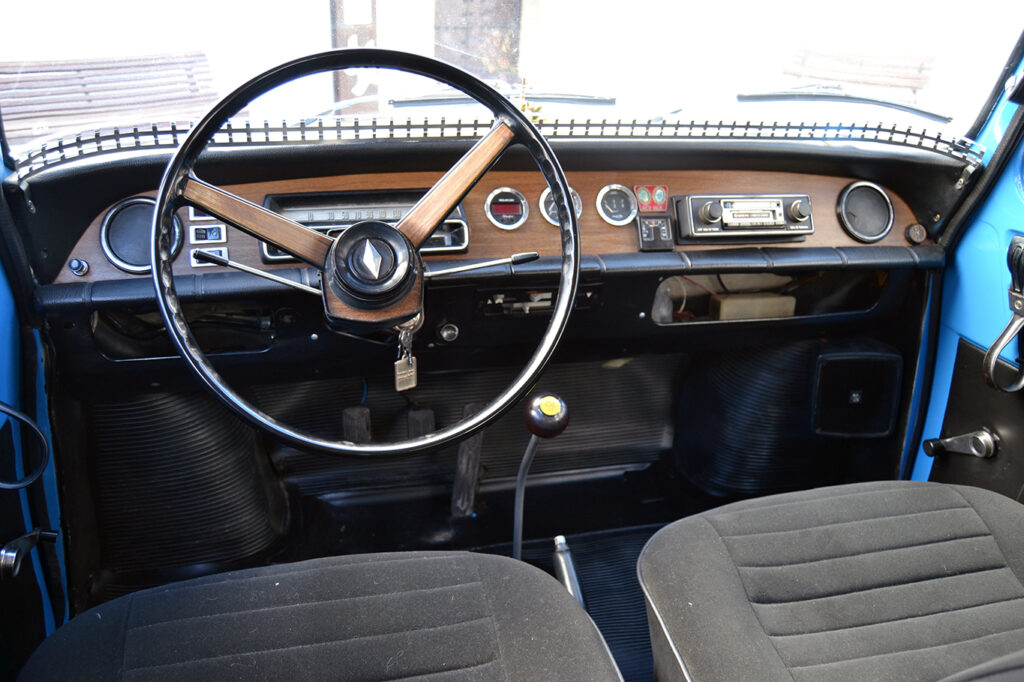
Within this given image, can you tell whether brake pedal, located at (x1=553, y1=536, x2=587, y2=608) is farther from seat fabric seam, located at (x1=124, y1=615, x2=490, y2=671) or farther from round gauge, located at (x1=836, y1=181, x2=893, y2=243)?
round gauge, located at (x1=836, y1=181, x2=893, y2=243)

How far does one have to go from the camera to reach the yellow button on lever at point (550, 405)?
55.9 inches

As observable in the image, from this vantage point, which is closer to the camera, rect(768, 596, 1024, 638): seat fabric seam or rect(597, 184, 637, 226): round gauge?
rect(768, 596, 1024, 638): seat fabric seam

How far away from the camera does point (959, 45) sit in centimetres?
170

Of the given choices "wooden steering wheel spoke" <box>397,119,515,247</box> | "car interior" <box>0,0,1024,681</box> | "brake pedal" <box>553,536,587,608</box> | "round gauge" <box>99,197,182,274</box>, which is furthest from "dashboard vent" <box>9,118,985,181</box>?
"brake pedal" <box>553,536,587,608</box>

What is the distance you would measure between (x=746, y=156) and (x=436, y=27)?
755 millimetres

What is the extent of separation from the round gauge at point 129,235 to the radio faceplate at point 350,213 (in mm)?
206

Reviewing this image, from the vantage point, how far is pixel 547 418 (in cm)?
141

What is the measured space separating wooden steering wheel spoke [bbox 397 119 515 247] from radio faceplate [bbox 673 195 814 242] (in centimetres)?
59

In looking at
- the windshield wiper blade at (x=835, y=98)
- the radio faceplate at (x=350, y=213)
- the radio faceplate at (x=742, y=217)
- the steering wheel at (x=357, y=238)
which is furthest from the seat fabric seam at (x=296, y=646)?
the windshield wiper blade at (x=835, y=98)

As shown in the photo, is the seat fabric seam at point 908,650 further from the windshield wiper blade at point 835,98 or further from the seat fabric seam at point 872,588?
the windshield wiper blade at point 835,98

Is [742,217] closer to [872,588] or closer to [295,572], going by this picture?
[872,588]

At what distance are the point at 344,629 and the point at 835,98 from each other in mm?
1687

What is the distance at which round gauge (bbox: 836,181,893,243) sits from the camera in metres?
1.74

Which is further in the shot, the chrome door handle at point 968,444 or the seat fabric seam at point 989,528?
the chrome door handle at point 968,444
